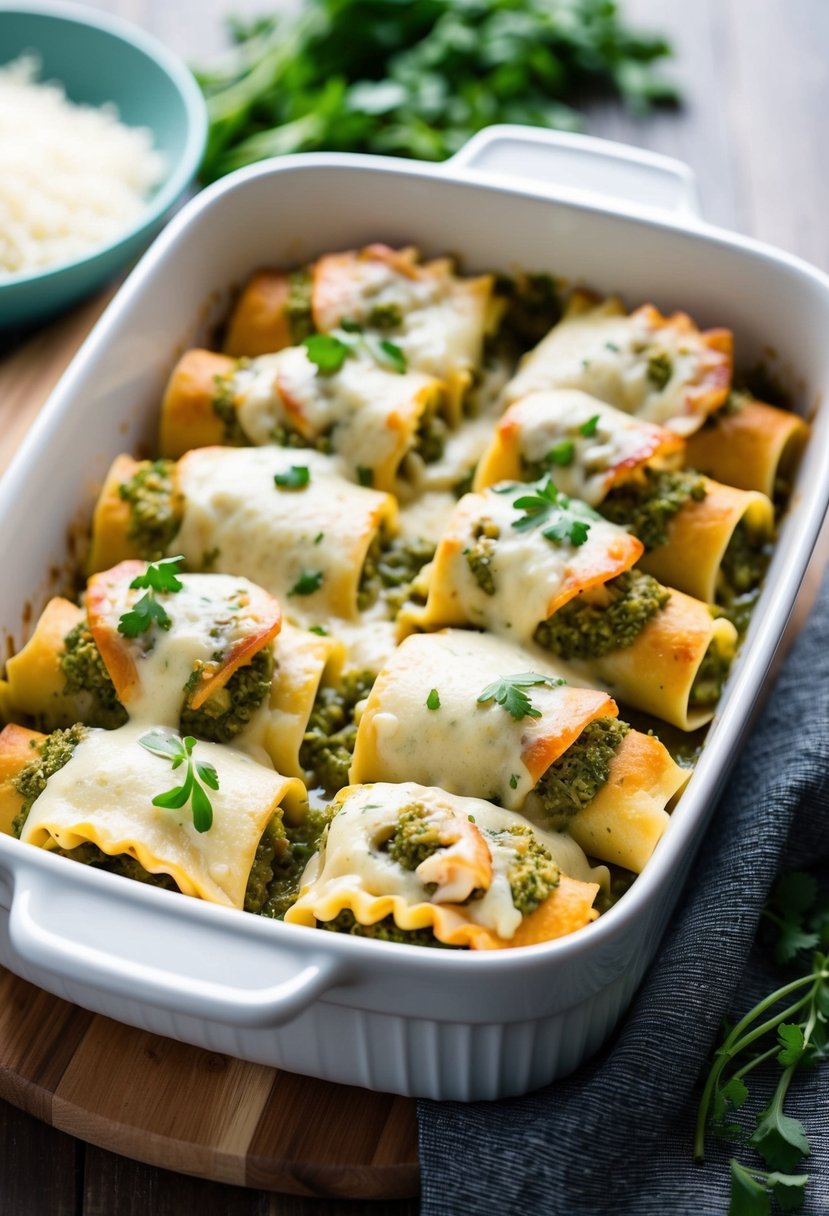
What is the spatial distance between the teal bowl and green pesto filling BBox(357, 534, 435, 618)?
124 centimetres

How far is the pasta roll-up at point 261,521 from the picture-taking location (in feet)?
9.58

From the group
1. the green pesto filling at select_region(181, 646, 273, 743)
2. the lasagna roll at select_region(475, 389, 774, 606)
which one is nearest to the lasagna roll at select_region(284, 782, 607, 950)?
the green pesto filling at select_region(181, 646, 273, 743)

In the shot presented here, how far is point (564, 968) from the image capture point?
6.97 ft

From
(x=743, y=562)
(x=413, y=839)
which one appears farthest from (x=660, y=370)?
(x=413, y=839)

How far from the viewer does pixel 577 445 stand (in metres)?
3.01

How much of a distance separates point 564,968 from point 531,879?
22 centimetres

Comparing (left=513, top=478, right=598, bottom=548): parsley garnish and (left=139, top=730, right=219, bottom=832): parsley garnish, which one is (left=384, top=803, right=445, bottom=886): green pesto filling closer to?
(left=139, top=730, right=219, bottom=832): parsley garnish

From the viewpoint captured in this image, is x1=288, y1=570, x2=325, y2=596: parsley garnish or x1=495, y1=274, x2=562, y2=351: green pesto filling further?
x1=495, y1=274, x2=562, y2=351: green pesto filling

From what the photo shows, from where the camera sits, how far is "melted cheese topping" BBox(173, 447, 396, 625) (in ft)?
9.57

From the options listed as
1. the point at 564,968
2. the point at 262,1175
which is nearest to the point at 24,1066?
the point at 262,1175

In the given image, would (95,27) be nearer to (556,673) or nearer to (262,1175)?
(556,673)

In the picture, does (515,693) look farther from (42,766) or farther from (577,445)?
(42,766)

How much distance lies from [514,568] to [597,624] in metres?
0.19

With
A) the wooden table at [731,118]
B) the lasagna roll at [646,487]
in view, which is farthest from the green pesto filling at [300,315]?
the wooden table at [731,118]
